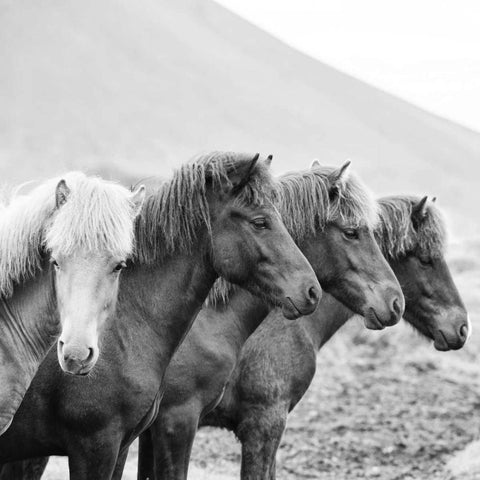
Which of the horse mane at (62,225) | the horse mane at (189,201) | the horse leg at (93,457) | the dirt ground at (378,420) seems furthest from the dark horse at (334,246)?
the dirt ground at (378,420)

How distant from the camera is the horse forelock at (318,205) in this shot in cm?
664

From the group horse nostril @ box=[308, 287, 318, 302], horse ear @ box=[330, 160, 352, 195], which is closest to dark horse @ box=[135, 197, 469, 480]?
horse ear @ box=[330, 160, 352, 195]

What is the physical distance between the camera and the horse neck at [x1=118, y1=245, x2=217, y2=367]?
5.72 meters

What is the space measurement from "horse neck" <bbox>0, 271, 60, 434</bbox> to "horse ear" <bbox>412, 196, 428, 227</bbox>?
153 inches

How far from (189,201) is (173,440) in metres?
1.83

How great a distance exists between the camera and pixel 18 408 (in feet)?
17.4

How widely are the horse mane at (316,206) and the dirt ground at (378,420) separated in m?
3.26

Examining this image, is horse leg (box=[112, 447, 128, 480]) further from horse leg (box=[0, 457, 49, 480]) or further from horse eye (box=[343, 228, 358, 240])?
horse eye (box=[343, 228, 358, 240])

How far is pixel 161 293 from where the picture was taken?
576 cm

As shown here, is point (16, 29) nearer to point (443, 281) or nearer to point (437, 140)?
point (437, 140)

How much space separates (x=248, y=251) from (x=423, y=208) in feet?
8.85

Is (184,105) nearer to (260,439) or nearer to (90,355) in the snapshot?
(260,439)

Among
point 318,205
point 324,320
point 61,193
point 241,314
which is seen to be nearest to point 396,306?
point 318,205

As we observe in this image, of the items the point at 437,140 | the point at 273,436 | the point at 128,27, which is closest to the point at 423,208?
the point at 273,436
